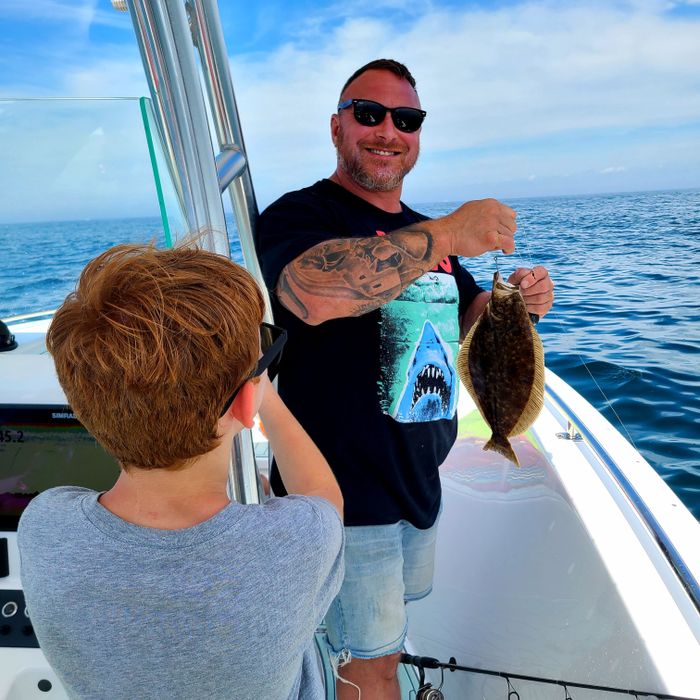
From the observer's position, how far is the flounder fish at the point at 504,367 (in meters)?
1.76

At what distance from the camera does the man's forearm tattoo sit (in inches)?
60.5

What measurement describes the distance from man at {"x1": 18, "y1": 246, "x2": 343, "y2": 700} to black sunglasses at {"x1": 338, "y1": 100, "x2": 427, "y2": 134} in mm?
1184

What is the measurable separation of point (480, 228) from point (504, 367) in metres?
0.48

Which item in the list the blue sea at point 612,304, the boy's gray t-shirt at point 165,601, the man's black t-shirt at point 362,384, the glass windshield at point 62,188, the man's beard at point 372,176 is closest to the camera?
the boy's gray t-shirt at point 165,601

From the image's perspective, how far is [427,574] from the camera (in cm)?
202

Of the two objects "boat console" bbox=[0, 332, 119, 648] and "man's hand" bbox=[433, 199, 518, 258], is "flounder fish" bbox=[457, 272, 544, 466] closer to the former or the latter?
"man's hand" bbox=[433, 199, 518, 258]

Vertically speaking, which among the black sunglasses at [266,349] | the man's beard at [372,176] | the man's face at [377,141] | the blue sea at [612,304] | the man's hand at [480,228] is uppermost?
the man's face at [377,141]

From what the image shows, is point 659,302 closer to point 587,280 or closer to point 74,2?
point 587,280

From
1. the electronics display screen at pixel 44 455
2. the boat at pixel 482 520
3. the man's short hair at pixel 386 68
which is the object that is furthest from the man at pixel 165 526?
the man's short hair at pixel 386 68

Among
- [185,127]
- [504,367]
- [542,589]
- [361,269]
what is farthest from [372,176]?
[542,589]

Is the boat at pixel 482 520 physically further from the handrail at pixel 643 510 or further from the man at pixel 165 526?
the man at pixel 165 526

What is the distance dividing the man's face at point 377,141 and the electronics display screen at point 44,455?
1094 millimetres

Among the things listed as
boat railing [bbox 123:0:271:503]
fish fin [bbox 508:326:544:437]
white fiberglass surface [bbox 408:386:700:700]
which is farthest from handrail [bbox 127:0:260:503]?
white fiberglass surface [bbox 408:386:700:700]

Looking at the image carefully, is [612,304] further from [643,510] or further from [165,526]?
[165,526]
